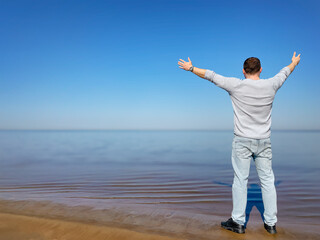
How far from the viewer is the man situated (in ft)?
10.7

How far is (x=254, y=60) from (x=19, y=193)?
598 centimetres

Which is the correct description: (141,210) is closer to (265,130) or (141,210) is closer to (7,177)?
(265,130)

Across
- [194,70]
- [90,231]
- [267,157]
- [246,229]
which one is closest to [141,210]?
[90,231]

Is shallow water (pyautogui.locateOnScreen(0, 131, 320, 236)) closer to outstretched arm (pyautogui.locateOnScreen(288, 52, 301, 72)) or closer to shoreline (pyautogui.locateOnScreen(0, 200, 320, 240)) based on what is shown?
shoreline (pyautogui.locateOnScreen(0, 200, 320, 240))

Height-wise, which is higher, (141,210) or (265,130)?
(265,130)

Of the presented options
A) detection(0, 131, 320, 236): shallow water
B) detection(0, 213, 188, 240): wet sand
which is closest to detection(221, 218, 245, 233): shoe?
detection(0, 131, 320, 236): shallow water

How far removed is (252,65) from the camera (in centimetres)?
330

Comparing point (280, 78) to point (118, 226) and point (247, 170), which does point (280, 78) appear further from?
point (118, 226)

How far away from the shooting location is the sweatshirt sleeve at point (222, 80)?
3.32 m

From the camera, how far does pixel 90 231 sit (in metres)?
3.22

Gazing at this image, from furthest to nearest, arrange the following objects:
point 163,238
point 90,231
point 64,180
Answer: point 64,180 → point 90,231 → point 163,238

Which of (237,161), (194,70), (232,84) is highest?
(194,70)

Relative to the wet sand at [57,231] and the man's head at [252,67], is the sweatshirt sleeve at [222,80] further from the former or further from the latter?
the wet sand at [57,231]

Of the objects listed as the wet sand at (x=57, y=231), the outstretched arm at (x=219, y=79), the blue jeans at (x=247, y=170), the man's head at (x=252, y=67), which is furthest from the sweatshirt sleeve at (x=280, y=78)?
the wet sand at (x=57, y=231)
